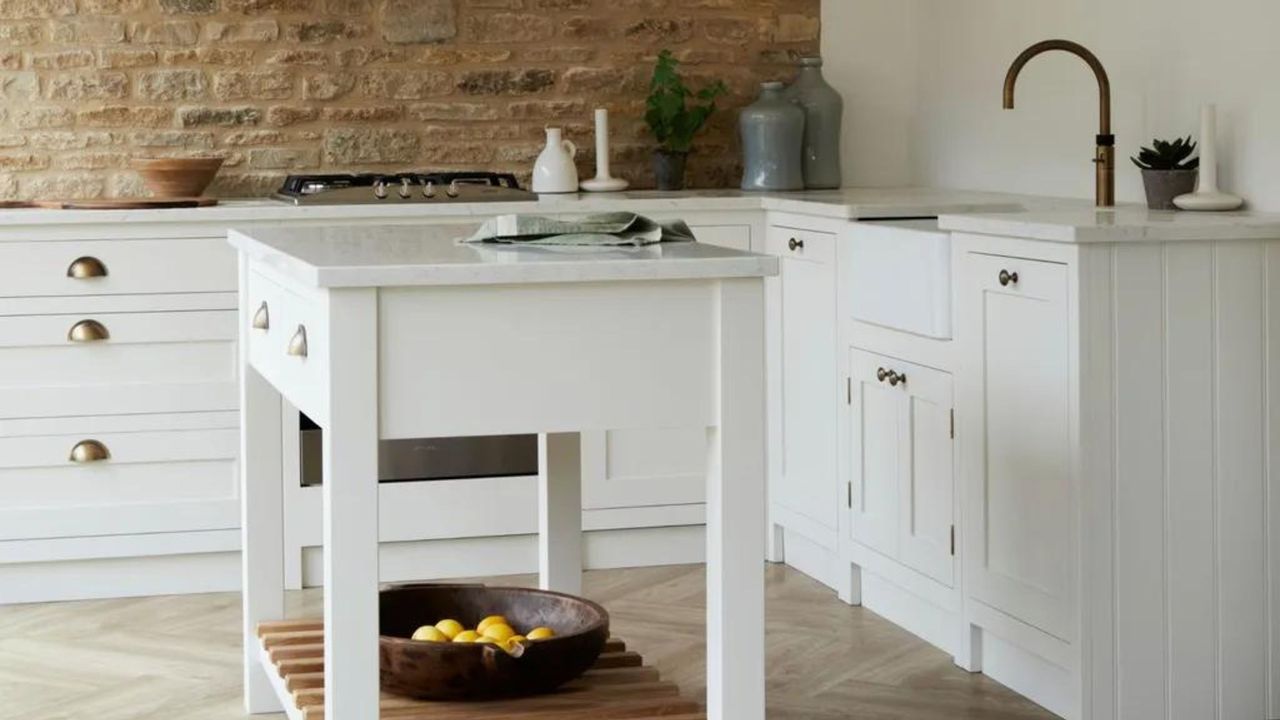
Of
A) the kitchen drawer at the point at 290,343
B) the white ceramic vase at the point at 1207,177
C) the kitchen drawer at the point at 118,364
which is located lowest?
the kitchen drawer at the point at 118,364

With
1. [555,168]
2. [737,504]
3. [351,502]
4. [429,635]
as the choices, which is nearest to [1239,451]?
[737,504]

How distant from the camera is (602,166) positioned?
205 inches

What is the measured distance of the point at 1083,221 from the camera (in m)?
3.33

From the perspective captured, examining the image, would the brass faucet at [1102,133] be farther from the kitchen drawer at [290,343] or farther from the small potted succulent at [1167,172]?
the kitchen drawer at [290,343]

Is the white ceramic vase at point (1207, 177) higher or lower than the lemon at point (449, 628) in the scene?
higher

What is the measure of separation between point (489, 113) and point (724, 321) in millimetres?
2924

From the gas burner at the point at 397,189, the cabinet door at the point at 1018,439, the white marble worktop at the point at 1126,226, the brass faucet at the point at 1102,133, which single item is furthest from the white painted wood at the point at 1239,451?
the gas burner at the point at 397,189

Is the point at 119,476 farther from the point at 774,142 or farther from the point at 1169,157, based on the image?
the point at 1169,157

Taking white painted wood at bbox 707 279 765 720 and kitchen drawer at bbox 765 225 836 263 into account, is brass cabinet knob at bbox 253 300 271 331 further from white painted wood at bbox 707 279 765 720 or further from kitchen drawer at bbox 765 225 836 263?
kitchen drawer at bbox 765 225 836 263

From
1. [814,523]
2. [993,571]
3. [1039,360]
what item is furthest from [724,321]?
[814,523]

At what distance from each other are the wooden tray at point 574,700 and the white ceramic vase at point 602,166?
2.26m

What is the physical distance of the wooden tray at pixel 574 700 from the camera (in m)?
2.77

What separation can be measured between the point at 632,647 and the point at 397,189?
141cm

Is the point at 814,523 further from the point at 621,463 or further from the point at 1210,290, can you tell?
the point at 1210,290
